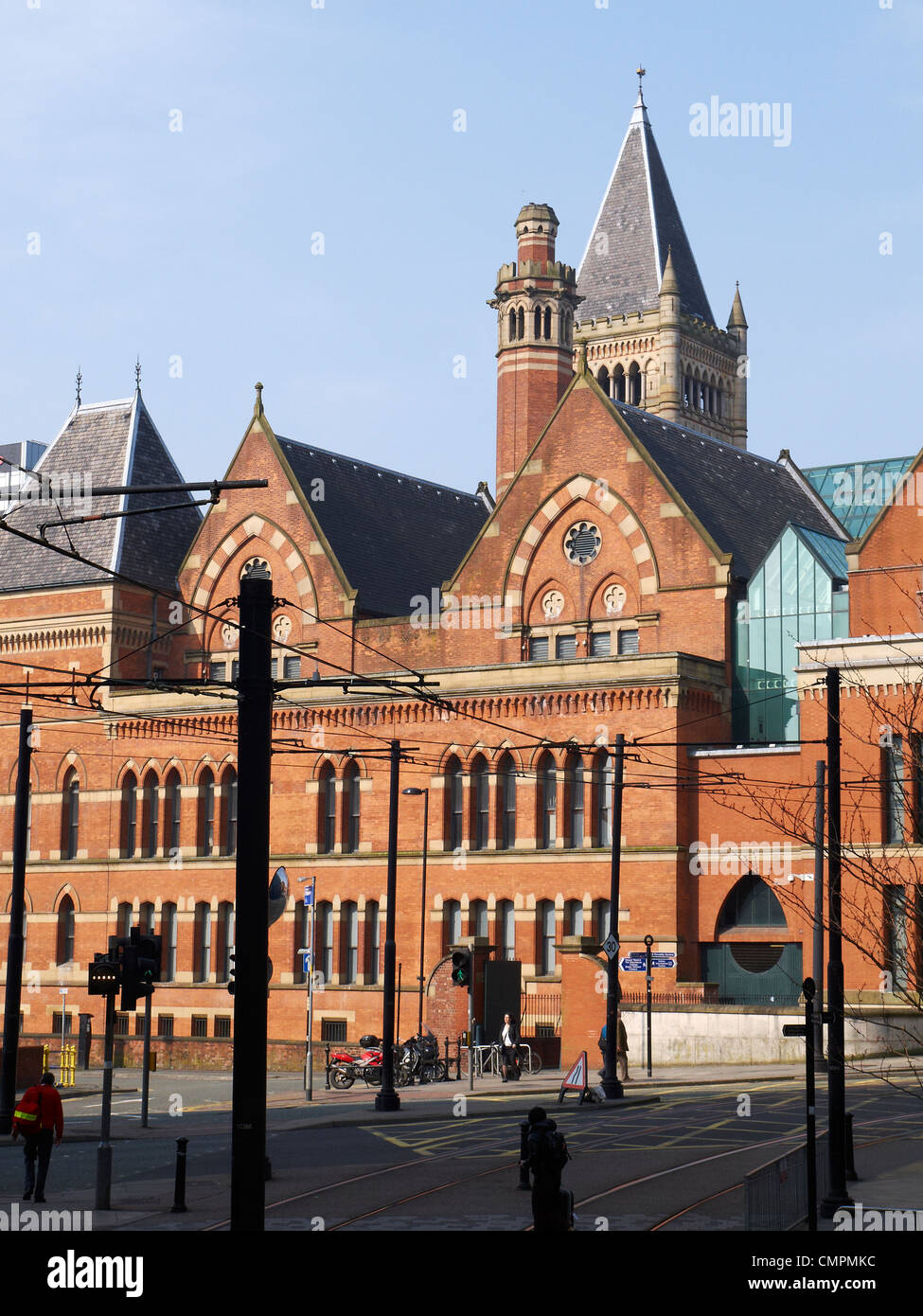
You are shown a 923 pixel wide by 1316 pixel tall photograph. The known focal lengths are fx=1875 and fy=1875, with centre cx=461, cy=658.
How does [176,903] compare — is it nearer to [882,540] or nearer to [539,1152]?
[882,540]

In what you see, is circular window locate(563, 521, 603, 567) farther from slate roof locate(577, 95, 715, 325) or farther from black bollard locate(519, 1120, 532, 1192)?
slate roof locate(577, 95, 715, 325)

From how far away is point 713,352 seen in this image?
116 meters

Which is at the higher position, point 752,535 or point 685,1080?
point 752,535

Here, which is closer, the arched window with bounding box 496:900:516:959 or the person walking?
the person walking

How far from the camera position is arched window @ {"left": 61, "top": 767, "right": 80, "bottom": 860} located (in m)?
60.3

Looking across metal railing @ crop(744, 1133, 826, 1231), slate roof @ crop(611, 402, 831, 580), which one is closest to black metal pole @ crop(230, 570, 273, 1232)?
metal railing @ crop(744, 1133, 826, 1231)

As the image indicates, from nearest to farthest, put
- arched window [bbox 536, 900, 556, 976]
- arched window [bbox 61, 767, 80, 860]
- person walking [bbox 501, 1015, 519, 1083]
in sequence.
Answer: person walking [bbox 501, 1015, 519, 1083], arched window [bbox 536, 900, 556, 976], arched window [bbox 61, 767, 80, 860]

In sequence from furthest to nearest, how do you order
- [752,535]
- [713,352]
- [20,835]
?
[713,352] < [752,535] < [20,835]

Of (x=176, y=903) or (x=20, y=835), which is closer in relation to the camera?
(x=20, y=835)

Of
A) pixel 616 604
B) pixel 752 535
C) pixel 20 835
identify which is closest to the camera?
pixel 20 835

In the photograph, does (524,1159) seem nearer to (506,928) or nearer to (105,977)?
(105,977)

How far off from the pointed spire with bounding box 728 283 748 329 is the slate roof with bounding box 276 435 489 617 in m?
58.9
